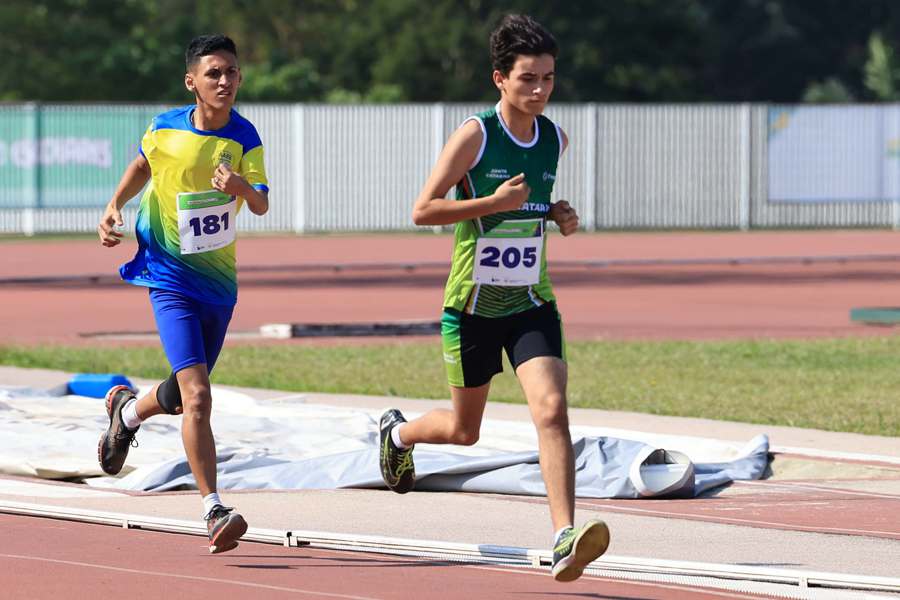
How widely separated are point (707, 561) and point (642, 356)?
30.8 feet

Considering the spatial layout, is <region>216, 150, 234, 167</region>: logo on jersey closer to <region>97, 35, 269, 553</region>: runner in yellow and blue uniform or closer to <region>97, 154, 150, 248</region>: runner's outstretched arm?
Answer: <region>97, 35, 269, 553</region>: runner in yellow and blue uniform

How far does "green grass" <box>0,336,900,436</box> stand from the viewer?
13320 mm

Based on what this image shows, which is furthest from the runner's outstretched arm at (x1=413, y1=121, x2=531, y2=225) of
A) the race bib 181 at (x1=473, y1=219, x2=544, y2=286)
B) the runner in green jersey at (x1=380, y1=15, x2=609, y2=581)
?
the race bib 181 at (x1=473, y1=219, x2=544, y2=286)

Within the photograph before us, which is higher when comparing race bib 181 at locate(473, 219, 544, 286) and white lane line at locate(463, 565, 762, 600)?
race bib 181 at locate(473, 219, 544, 286)

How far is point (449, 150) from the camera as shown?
7.19 meters

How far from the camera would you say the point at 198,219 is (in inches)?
308

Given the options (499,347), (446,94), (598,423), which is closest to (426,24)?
(446,94)

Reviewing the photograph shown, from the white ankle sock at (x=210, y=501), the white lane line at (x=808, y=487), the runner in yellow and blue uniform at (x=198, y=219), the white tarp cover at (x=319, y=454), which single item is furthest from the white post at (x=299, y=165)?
the white ankle sock at (x=210, y=501)

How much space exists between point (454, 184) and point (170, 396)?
184cm

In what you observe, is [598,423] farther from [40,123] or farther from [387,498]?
[40,123]

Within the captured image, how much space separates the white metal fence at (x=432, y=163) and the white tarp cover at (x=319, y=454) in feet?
85.4

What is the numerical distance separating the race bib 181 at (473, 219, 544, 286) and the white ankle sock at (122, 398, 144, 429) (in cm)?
222

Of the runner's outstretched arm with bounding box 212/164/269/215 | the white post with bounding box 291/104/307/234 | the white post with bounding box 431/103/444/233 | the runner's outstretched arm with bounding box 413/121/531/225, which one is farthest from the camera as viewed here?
the white post with bounding box 431/103/444/233

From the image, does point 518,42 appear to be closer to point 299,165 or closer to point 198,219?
point 198,219
